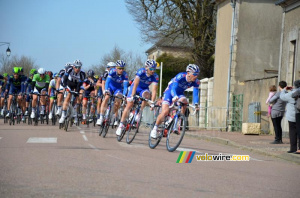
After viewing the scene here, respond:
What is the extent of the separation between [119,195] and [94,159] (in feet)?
12.3

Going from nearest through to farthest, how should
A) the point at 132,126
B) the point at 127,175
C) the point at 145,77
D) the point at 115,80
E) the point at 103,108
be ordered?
the point at 127,175 < the point at 132,126 < the point at 145,77 < the point at 103,108 < the point at 115,80

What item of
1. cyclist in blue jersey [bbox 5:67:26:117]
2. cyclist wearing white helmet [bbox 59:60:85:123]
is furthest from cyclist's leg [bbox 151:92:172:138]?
cyclist in blue jersey [bbox 5:67:26:117]

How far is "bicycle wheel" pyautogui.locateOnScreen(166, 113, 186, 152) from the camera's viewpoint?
502 inches

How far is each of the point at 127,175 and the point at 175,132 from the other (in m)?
4.58

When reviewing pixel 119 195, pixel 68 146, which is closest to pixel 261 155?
pixel 68 146

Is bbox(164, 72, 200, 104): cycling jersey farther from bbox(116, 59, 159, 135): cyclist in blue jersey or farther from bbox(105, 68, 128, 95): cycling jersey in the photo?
bbox(105, 68, 128, 95): cycling jersey

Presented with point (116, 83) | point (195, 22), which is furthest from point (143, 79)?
point (195, 22)

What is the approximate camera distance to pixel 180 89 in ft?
46.1

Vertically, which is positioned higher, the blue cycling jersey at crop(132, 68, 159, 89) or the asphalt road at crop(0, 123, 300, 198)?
the blue cycling jersey at crop(132, 68, 159, 89)

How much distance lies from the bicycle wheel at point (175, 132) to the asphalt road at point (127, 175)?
213 mm

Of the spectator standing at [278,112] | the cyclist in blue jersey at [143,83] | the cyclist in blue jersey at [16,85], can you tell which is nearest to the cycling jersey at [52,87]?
the cyclist in blue jersey at [16,85]

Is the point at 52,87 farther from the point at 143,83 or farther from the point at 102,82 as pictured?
the point at 143,83

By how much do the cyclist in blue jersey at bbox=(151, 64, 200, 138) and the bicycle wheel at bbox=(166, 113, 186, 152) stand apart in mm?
445

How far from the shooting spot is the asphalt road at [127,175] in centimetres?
718
